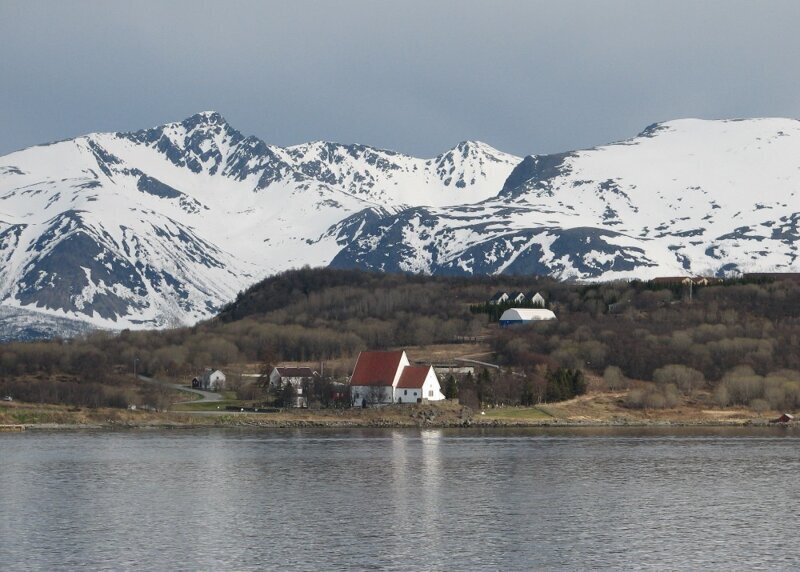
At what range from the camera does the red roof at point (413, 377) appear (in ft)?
469

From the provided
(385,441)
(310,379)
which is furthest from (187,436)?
(310,379)

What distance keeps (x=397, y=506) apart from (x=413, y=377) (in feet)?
258

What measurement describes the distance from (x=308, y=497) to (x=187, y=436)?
50633 millimetres

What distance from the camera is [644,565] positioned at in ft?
161

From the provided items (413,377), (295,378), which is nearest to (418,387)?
(413,377)

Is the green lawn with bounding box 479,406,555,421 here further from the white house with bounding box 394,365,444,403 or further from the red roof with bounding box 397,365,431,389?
→ the red roof with bounding box 397,365,431,389

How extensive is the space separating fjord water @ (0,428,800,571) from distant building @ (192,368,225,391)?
219 ft

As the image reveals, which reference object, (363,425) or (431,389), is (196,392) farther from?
(363,425)

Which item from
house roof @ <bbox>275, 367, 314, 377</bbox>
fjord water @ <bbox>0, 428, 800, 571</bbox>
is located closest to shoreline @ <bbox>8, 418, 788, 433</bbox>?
house roof @ <bbox>275, 367, 314, 377</bbox>

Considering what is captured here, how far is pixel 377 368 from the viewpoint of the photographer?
146500mm

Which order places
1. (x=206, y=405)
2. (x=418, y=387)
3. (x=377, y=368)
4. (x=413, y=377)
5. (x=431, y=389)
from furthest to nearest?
(x=206, y=405) < (x=377, y=368) < (x=413, y=377) < (x=431, y=389) < (x=418, y=387)

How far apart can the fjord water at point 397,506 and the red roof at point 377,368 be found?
3790 cm

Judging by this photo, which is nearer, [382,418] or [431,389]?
[382,418]

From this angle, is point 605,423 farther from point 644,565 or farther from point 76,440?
point 644,565
